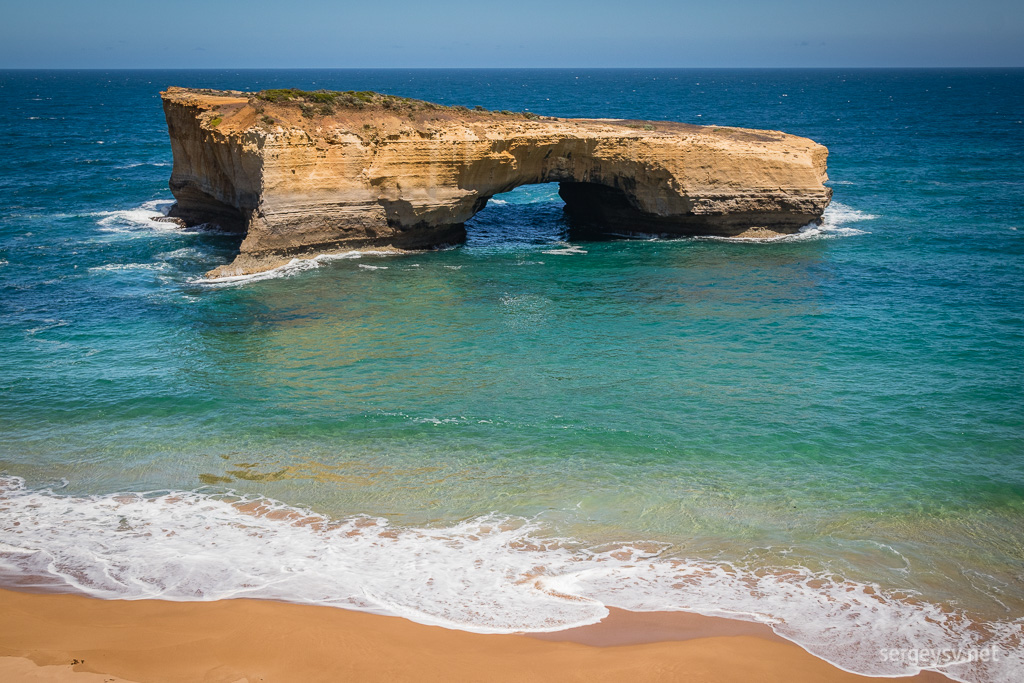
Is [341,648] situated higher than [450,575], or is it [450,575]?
[450,575]

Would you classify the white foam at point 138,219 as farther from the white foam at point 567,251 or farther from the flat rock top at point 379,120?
the white foam at point 567,251

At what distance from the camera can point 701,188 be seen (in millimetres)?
30984

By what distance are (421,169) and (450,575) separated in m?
20.0

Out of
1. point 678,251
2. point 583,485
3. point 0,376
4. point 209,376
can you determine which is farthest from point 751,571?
point 678,251

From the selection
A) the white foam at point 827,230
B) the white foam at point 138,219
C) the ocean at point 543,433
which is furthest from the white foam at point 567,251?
the white foam at point 138,219

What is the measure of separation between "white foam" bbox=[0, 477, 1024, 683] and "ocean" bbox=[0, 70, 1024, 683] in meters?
0.05

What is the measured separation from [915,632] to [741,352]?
416 inches

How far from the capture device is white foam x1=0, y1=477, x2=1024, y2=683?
10469 mm

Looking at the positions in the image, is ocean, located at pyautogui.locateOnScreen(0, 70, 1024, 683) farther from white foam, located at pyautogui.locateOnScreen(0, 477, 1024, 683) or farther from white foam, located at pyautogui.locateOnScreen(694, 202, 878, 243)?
white foam, located at pyautogui.locateOnScreen(694, 202, 878, 243)

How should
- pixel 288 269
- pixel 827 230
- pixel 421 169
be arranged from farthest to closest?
1. pixel 827 230
2. pixel 421 169
3. pixel 288 269

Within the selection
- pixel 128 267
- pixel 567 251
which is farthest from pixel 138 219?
pixel 567 251

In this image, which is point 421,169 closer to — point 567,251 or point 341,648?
point 567,251

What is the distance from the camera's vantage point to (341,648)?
32.5 ft

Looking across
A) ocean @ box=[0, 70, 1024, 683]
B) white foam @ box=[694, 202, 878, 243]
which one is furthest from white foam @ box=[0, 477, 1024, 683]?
white foam @ box=[694, 202, 878, 243]
